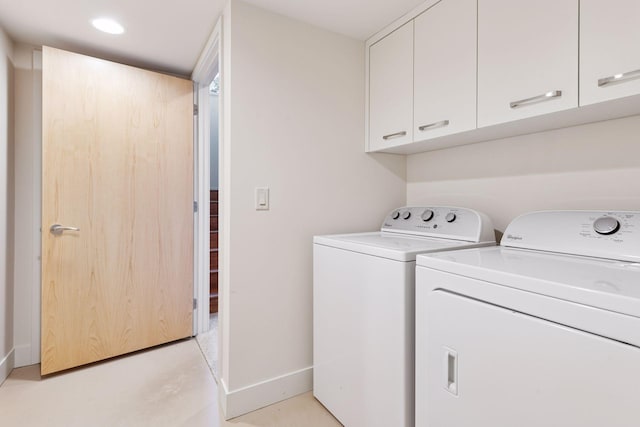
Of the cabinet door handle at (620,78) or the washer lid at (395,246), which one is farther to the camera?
the washer lid at (395,246)

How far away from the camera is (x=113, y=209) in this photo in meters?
2.13

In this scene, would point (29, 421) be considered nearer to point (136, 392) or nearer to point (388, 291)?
point (136, 392)

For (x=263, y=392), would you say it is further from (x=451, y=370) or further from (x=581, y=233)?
(x=581, y=233)

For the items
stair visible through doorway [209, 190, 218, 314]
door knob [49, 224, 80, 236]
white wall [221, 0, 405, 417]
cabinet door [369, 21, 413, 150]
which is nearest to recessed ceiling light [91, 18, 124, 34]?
white wall [221, 0, 405, 417]

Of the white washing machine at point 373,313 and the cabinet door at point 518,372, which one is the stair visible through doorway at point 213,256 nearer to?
the white washing machine at point 373,313

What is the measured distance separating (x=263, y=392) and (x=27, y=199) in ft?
6.42

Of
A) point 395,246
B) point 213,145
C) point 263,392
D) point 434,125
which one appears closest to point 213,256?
point 213,145

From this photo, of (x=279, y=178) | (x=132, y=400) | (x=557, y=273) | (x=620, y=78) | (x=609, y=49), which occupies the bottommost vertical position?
(x=132, y=400)

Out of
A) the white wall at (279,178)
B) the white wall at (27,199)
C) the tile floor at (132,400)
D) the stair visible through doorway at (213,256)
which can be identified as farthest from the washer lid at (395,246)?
the white wall at (27,199)

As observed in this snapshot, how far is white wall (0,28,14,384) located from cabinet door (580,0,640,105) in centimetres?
284

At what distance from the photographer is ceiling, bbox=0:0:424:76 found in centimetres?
161

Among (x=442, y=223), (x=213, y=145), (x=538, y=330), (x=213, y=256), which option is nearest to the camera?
(x=538, y=330)

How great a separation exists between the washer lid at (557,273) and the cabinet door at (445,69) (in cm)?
63

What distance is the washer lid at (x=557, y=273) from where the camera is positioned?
70 cm
